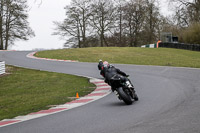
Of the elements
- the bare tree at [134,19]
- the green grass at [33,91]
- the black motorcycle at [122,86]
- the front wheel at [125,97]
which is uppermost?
the bare tree at [134,19]

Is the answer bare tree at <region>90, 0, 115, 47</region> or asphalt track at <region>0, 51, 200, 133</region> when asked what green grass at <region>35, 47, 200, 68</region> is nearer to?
asphalt track at <region>0, 51, 200, 133</region>

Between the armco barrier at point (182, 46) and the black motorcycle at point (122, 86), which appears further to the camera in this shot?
the armco barrier at point (182, 46)

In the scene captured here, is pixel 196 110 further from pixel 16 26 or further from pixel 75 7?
pixel 75 7

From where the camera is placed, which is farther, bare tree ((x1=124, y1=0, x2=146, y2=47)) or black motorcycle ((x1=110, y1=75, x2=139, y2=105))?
bare tree ((x1=124, y1=0, x2=146, y2=47))

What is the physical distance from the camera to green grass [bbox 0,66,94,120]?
9.94 m

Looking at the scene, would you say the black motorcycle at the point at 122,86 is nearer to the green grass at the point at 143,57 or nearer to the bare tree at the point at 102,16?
the green grass at the point at 143,57

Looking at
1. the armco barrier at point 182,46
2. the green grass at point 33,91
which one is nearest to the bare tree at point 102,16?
the armco barrier at point 182,46

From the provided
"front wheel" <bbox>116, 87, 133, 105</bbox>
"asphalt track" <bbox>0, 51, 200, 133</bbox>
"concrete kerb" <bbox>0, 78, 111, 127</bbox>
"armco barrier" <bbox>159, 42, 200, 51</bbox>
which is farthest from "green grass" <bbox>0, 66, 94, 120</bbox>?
"armco barrier" <bbox>159, 42, 200, 51</bbox>

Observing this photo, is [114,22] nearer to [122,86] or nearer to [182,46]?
[182,46]

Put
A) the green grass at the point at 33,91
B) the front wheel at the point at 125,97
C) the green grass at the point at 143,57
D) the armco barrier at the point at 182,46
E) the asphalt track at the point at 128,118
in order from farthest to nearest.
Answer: the armco barrier at the point at 182,46
the green grass at the point at 143,57
the green grass at the point at 33,91
the front wheel at the point at 125,97
the asphalt track at the point at 128,118

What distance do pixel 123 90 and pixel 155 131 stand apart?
3461 millimetres

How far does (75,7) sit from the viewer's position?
201 ft

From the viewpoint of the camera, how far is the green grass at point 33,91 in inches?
392

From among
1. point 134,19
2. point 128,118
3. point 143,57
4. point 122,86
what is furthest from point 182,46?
point 128,118
